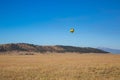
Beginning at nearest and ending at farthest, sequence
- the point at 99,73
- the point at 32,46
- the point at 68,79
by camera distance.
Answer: the point at 68,79, the point at 99,73, the point at 32,46

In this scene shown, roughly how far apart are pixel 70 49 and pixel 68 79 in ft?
354

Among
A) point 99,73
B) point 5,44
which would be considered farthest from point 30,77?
point 5,44

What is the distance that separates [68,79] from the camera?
64.2 ft

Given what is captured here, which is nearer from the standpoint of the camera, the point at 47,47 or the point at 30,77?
the point at 30,77

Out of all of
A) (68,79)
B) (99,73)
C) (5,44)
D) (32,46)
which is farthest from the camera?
(32,46)

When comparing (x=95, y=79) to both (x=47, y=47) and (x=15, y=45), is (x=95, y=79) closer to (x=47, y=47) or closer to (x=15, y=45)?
(x=15, y=45)

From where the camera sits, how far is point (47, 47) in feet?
413

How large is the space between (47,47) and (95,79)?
4196 inches

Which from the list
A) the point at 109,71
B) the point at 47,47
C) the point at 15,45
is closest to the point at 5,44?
the point at 15,45

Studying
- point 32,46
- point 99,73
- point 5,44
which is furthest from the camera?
point 32,46

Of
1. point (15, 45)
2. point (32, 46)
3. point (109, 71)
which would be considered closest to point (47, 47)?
point (32, 46)

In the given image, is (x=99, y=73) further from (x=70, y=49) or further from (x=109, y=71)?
(x=70, y=49)

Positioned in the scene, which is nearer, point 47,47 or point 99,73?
point 99,73

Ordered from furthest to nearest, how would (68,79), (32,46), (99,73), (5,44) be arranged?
1. (32,46)
2. (5,44)
3. (99,73)
4. (68,79)
